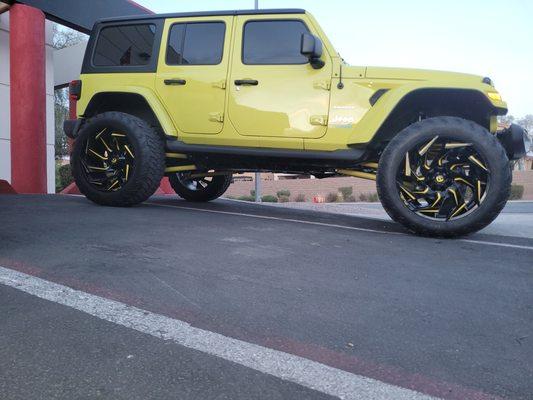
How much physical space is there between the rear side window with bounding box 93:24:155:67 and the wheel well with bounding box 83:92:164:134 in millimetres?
391

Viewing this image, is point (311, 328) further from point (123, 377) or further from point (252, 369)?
point (123, 377)

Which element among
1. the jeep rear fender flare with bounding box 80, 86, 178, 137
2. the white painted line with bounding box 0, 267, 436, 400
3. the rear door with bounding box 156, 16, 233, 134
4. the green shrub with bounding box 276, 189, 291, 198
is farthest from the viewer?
the green shrub with bounding box 276, 189, 291, 198

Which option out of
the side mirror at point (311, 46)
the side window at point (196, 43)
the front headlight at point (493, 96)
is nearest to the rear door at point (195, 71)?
the side window at point (196, 43)

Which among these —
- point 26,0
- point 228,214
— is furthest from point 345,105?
point 26,0

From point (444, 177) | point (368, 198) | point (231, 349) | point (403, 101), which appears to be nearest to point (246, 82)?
point (403, 101)

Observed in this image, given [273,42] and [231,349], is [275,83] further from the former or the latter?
[231,349]

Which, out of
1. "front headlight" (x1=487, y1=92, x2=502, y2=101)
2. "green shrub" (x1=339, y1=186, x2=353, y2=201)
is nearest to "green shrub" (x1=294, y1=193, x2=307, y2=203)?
"green shrub" (x1=339, y1=186, x2=353, y2=201)

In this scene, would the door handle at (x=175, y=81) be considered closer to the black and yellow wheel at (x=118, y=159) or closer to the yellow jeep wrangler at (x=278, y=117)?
the yellow jeep wrangler at (x=278, y=117)

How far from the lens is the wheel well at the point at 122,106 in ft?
19.2

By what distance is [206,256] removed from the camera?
3338 mm

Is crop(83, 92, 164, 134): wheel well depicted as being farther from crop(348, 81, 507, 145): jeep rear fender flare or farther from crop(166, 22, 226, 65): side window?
crop(348, 81, 507, 145): jeep rear fender flare

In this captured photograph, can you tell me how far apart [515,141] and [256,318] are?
3.82 meters

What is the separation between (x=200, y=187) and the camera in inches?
307

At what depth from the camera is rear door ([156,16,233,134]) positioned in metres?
5.33
